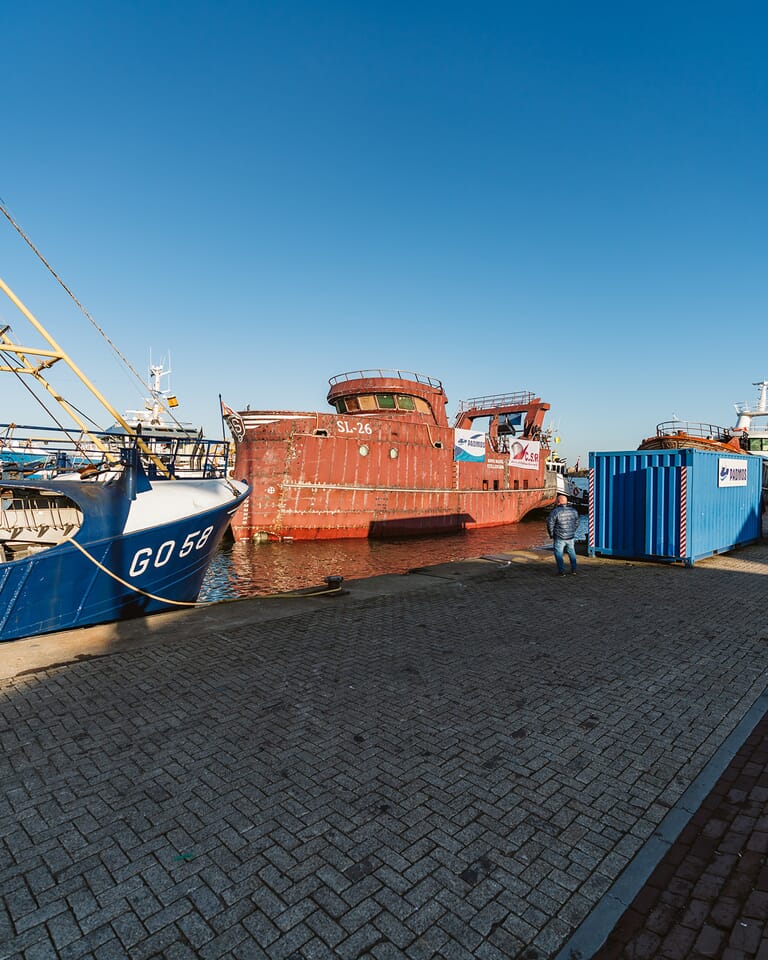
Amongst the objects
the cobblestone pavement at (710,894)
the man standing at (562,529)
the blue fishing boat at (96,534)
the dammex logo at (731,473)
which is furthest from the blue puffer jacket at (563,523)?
the cobblestone pavement at (710,894)

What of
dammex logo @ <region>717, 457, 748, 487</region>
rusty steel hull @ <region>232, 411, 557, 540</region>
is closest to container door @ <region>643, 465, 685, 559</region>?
dammex logo @ <region>717, 457, 748, 487</region>

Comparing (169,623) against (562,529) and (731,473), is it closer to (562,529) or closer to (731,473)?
(562,529)

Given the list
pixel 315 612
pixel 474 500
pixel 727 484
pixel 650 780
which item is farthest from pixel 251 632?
pixel 474 500

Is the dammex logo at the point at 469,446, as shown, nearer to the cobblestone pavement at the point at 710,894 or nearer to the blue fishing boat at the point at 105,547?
the blue fishing boat at the point at 105,547

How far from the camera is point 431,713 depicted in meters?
4.64

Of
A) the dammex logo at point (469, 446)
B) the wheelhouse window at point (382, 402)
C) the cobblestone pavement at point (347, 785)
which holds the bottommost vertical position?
the cobblestone pavement at point (347, 785)

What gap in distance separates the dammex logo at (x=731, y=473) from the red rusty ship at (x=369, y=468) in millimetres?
14457

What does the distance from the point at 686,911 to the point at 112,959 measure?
269 cm

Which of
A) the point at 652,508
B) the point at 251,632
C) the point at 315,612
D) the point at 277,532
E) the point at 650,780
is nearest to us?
the point at 650,780

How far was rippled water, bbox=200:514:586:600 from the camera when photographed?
15.3 metres

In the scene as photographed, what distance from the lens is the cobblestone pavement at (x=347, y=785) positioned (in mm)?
2482

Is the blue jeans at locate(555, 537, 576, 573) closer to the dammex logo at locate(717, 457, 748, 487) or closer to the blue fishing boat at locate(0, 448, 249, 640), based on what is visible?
the dammex logo at locate(717, 457, 748, 487)

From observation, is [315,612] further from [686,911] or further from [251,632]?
[686,911]

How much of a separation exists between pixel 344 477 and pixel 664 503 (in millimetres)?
14304
